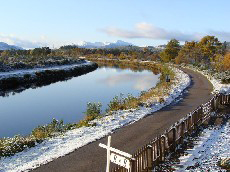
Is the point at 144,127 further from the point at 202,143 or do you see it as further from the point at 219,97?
the point at 219,97

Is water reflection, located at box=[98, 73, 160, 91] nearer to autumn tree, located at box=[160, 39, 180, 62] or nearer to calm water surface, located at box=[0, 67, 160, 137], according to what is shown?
calm water surface, located at box=[0, 67, 160, 137]

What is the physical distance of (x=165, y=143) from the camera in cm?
1217

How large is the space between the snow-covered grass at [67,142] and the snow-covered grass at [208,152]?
492 cm

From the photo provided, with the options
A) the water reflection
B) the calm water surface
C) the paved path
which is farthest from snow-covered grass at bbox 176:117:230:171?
the water reflection

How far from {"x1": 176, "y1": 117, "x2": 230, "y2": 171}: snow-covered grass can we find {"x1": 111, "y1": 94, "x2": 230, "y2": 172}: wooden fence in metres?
0.71

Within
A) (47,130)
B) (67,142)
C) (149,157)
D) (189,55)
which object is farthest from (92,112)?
(189,55)

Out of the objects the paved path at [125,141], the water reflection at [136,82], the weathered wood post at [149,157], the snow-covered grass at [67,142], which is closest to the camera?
the weathered wood post at [149,157]

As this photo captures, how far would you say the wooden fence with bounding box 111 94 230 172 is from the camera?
9.98 metres

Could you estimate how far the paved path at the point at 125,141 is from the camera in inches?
460

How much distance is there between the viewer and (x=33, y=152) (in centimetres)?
1388

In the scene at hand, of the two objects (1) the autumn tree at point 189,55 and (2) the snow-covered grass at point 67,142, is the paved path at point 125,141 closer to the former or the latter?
(2) the snow-covered grass at point 67,142

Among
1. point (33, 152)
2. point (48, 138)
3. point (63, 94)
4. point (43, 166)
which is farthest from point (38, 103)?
point (43, 166)

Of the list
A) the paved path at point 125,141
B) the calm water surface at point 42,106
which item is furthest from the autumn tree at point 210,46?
the paved path at point 125,141

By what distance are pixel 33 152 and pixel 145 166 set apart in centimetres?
611
